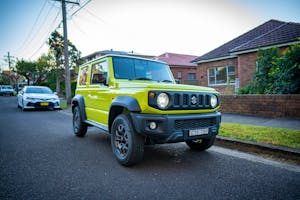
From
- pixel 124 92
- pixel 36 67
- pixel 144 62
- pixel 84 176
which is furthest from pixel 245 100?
pixel 36 67

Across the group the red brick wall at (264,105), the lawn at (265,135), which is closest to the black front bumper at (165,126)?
the lawn at (265,135)

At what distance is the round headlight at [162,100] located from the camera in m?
2.89

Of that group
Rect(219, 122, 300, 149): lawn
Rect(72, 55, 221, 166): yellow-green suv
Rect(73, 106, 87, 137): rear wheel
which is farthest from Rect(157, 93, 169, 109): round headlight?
Rect(73, 106, 87, 137): rear wheel

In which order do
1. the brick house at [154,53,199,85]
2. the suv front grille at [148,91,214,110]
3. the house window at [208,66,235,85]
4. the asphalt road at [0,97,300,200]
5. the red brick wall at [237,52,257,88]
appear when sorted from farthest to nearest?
the brick house at [154,53,199,85]
the house window at [208,66,235,85]
the red brick wall at [237,52,257,88]
the suv front grille at [148,91,214,110]
the asphalt road at [0,97,300,200]

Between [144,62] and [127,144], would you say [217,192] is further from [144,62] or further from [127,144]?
[144,62]

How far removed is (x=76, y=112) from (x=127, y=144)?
2887 mm

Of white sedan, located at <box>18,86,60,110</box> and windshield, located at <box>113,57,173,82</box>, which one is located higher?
windshield, located at <box>113,57,173,82</box>

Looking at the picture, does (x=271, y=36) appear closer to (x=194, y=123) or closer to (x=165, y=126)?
(x=194, y=123)

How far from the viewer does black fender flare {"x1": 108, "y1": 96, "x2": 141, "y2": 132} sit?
2972 mm

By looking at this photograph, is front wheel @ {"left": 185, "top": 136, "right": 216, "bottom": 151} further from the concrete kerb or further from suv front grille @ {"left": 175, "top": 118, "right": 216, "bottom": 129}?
the concrete kerb

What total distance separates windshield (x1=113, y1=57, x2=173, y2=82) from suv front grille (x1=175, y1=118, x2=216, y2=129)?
1.51 metres

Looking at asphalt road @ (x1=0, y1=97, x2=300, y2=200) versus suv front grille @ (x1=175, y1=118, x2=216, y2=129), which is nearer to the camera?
asphalt road @ (x1=0, y1=97, x2=300, y2=200)

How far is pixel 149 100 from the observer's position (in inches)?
112

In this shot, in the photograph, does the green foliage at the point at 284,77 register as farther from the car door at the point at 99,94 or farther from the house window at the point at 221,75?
the house window at the point at 221,75
